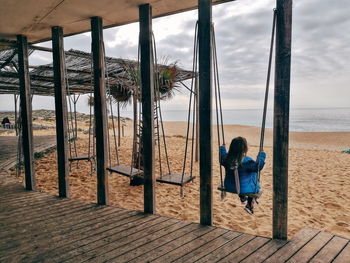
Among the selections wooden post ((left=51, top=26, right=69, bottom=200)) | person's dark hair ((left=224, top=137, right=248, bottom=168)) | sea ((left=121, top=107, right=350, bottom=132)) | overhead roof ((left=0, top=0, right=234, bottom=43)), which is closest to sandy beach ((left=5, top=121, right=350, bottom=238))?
wooden post ((left=51, top=26, right=69, bottom=200))

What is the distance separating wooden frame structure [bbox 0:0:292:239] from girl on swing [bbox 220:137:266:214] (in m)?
0.25

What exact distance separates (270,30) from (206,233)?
91.2 inches

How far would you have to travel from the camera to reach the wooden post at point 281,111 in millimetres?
2496

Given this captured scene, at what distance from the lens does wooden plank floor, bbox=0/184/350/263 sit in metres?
2.26

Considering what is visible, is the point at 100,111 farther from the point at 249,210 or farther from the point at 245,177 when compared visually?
the point at 249,210

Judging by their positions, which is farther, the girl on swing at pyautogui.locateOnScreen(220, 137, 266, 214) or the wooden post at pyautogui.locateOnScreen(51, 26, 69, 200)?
the wooden post at pyautogui.locateOnScreen(51, 26, 69, 200)

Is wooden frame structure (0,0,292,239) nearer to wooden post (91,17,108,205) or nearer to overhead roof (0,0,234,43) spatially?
wooden post (91,17,108,205)

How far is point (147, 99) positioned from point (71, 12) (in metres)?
1.62

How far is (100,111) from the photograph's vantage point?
3.71 meters

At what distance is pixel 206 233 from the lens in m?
2.73

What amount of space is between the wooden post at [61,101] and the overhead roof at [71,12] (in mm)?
262

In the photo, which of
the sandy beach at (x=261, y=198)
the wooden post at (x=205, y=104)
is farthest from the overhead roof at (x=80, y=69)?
the wooden post at (x=205, y=104)

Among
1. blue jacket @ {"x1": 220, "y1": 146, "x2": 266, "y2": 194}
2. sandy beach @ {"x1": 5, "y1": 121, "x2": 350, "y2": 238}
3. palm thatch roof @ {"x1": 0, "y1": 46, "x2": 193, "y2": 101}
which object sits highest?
palm thatch roof @ {"x1": 0, "y1": 46, "x2": 193, "y2": 101}

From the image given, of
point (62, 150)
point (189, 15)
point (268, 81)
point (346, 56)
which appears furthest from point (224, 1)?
point (346, 56)
